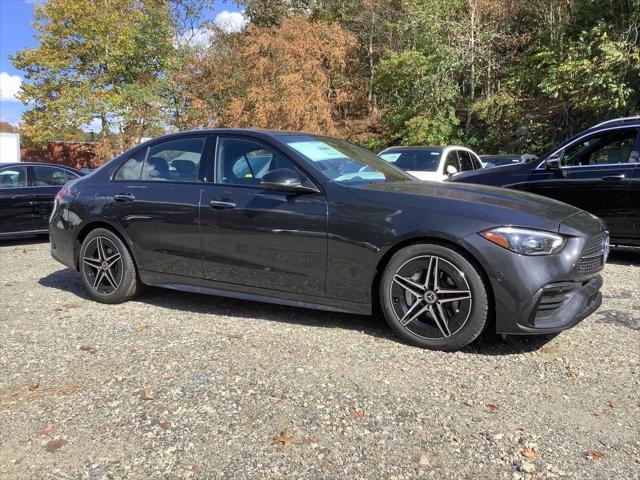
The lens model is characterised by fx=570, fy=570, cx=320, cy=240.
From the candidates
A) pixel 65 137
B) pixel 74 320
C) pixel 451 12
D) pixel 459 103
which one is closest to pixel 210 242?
pixel 74 320

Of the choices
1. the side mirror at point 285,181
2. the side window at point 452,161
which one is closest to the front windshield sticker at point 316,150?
the side mirror at point 285,181

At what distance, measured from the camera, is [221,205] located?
4.56 metres

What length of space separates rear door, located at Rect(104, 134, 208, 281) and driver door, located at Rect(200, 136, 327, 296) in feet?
0.50

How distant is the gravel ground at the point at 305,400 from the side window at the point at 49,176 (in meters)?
5.77

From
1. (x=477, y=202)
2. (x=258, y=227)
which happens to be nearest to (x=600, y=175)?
(x=477, y=202)

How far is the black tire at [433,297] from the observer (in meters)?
3.71

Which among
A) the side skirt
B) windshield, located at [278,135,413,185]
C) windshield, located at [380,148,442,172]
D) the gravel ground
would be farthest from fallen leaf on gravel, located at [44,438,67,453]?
windshield, located at [380,148,442,172]

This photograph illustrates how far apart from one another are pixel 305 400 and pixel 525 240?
1.70 m

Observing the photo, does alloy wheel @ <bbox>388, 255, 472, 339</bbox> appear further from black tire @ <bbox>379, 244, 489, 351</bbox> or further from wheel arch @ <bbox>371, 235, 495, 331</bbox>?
wheel arch @ <bbox>371, 235, 495, 331</bbox>

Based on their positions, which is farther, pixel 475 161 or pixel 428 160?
pixel 475 161

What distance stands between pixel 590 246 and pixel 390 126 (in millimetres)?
20706

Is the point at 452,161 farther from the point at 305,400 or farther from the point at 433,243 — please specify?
the point at 305,400

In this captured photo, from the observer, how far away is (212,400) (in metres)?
3.24

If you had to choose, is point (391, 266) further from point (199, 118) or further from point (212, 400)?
point (199, 118)
